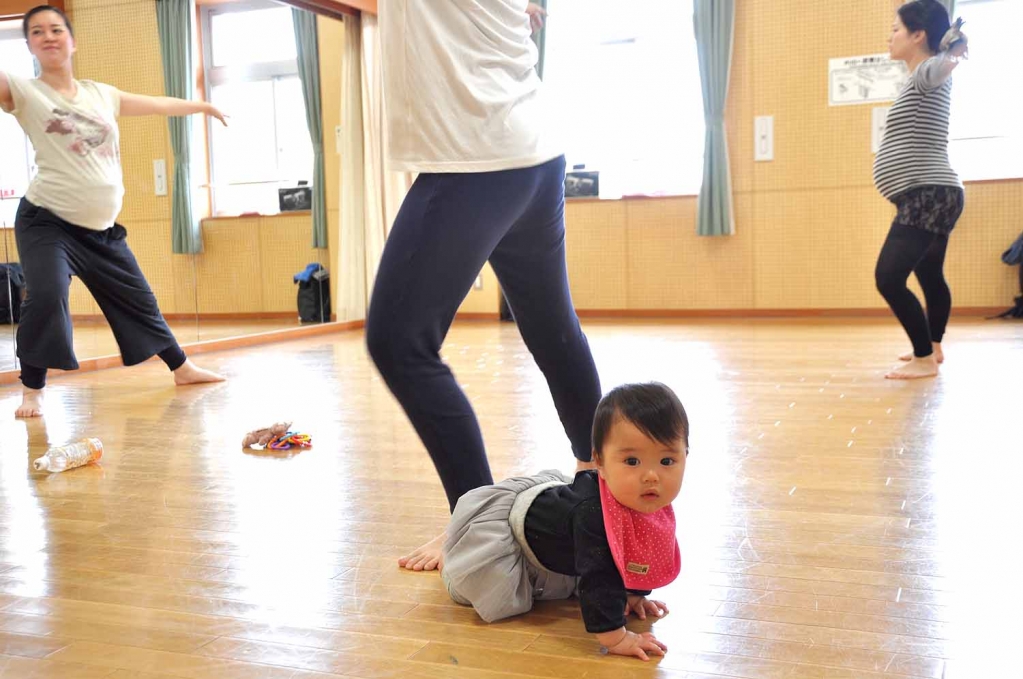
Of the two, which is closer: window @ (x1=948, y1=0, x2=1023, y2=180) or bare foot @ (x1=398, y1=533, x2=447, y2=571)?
Result: bare foot @ (x1=398, y1=533, x2=447, y2=571)

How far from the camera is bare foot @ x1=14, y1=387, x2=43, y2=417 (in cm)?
360

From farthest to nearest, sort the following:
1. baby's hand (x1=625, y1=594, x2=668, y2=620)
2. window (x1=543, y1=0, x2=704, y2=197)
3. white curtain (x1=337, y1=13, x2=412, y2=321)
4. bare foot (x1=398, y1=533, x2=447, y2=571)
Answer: window (x1=543, y1=0, x2=704, y2=197)
white curtain (x1=337, y1=13, x2=412, y2=321)
bare foot (x1=398, y1=533, x2=447, y2=571)
baby's hand (x1=625, y1=594, x2=668, y2=620)

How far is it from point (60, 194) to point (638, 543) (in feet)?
10.2

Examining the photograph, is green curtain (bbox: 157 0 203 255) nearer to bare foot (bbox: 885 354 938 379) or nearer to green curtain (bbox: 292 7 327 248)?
green curtain (bbox: 292 7 327 248)

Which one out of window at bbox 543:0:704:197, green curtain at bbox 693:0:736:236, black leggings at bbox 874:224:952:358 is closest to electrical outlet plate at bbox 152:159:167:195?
window at bbox 543:0:704:197

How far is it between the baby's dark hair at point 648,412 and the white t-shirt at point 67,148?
301 centimetres

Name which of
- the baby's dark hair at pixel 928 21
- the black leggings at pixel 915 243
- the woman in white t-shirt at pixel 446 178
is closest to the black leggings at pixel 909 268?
the black leggings at pixel 915 243

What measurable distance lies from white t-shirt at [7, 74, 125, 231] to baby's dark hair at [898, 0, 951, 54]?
298cm

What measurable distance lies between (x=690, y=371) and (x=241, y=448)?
2000 millimetres

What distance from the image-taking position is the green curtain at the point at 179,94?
5.68 m

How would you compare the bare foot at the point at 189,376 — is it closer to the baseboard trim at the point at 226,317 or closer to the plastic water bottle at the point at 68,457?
the baseboard trim at the point at 226,317

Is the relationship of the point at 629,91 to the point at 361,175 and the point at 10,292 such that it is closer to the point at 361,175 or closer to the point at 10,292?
the point at 361,175

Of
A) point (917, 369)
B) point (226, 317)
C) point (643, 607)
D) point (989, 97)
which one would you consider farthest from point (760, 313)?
point (643, 607)

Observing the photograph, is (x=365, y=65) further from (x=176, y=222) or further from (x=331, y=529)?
(x=331, y=529)
